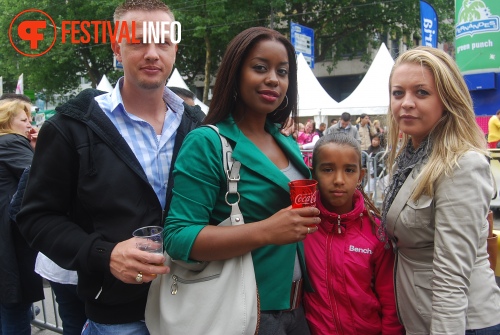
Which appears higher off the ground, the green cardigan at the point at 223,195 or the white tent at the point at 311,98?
the white tent at the point at 311,98

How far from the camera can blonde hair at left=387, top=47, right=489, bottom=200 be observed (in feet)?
6.22

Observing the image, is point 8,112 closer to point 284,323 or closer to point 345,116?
point 284,323

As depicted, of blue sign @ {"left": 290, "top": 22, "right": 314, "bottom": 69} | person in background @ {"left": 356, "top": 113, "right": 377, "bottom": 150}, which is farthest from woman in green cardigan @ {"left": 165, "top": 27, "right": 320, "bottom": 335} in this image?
blue sign @ {"left": 290, "top": 22, "right": 314, "bottom": 69}

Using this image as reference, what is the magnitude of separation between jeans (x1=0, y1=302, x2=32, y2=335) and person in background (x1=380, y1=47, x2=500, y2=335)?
2.96m

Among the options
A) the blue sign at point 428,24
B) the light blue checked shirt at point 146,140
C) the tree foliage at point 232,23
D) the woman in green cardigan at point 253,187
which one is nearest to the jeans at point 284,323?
the woman in green cardigan at point 253,187

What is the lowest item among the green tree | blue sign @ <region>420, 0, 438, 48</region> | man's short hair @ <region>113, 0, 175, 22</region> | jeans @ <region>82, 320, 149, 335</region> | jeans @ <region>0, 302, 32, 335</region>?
jeans @ <region>0, 302, 32, 335</region>

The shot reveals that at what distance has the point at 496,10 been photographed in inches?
515

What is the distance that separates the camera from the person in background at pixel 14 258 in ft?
11.3

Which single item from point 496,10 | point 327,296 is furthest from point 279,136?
point 496,10

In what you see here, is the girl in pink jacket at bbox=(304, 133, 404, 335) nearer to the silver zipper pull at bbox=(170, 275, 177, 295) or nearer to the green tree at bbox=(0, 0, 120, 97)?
the silver zipper pull at bbox=(170, 275, 177, 295)

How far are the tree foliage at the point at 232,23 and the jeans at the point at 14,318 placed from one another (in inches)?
811

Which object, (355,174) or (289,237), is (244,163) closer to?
(289,237)

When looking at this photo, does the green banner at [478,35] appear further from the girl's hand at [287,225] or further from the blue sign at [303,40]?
the girl's hand at [287,225]

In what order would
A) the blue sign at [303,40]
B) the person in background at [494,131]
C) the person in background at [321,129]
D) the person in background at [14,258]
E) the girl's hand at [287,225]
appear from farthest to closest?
1. the person in background at [321,129]
2. the blue sign at [303,40]
3. the person in background at [494,131]
4. the person in background at [14,258]
5. the girl's hand at [287,225]
